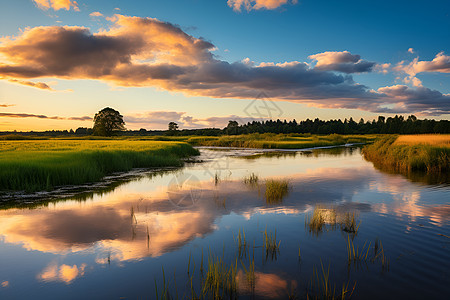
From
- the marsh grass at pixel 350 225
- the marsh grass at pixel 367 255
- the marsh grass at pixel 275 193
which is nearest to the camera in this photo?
the marsh grass at pixel 367 255

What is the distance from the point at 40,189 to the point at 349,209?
1713cm

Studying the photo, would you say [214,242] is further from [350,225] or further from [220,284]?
[350,225]

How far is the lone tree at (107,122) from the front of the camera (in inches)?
3878

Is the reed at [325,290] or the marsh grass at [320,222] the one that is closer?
the reed at [325,290]

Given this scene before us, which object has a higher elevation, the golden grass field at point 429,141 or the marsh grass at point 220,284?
the golden grass field at point 429,141

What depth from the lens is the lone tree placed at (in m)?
98.5

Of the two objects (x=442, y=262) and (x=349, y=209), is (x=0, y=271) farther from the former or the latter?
(x=349, y=209)

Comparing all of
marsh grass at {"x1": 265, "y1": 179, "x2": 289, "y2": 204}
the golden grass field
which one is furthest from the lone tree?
marsh grass at {"x1": 265, "y1": 179, "x2": 289, "y2": 204}

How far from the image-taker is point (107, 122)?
102125mm

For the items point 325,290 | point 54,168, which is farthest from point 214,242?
point 54,168

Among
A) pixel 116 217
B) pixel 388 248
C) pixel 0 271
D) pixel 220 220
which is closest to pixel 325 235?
pixel 388 248

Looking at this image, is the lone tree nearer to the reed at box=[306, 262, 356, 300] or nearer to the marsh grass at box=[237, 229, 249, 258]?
the marsh grass at box=[237, 229, 249, 258]

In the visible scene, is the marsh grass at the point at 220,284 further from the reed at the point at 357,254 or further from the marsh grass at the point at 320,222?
the marsh grass at the point at 320,222

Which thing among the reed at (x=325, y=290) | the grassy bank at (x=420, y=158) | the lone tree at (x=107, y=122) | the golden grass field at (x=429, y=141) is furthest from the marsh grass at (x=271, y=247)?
the lone tree at (x=107, y=122)
